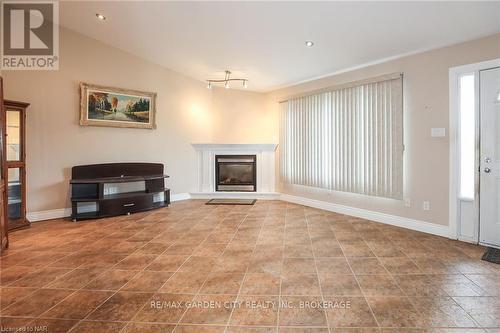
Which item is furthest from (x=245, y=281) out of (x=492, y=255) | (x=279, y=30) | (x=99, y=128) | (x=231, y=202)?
(x=99, y=128)

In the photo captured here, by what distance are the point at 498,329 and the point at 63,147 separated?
18.8 feet

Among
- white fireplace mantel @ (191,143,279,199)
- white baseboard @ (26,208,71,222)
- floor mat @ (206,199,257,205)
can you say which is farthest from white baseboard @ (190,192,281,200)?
white baseboard @ (26,208,71,222)

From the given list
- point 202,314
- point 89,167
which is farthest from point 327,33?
point 89,167

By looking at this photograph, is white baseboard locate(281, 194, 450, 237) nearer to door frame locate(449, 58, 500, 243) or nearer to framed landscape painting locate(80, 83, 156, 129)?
door frame locate(449, 58, 500, 243)

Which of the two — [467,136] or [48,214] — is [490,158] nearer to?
[467,136]

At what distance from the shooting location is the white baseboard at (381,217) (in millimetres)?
3518

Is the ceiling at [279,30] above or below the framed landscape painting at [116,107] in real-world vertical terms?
above

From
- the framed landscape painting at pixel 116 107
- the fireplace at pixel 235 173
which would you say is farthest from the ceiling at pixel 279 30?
the fireplace at pixel 235 173

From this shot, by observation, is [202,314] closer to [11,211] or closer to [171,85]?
[11,211]

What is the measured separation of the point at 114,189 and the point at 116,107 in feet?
5.18

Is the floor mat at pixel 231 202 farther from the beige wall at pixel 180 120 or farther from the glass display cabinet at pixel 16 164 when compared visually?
the glass display cabinet at pixel 16 164

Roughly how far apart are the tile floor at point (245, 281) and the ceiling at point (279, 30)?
2570 millimetres
